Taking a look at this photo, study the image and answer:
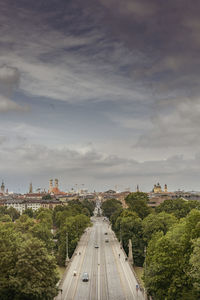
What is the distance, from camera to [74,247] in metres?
94.0

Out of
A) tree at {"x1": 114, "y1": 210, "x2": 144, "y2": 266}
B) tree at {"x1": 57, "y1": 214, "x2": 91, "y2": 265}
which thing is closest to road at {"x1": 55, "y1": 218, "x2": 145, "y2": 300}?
tree at {"x1": 57, "y1": 214, "x2": 91, "y2": 265}

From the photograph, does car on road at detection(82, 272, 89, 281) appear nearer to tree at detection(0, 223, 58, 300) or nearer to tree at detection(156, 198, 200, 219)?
tree at detection(0, 223, 58, 300)

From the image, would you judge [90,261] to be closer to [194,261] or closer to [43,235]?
[43,235]

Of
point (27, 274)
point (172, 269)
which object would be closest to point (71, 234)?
point (172, 269)

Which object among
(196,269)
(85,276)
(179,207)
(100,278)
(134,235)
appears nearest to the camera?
(196,269)

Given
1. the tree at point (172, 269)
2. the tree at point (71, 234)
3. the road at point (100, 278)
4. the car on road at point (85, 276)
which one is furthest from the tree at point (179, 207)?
the tree at point (172, 269)

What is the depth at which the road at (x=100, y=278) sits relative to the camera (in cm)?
5328

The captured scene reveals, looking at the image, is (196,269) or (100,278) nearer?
(196,269)

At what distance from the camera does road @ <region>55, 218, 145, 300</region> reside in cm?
5328

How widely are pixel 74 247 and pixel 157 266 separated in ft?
165

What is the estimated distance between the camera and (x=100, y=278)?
6306 cm

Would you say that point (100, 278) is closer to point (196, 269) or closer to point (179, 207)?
point (196, 269)

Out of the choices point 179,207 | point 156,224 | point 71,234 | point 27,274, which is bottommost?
point 71,234

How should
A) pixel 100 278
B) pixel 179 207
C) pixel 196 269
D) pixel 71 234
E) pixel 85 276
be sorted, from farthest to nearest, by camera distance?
pixel 179 207 → pixel 71 234 → pixel 100 278 → pixel 85 276 → pixel 196 269
